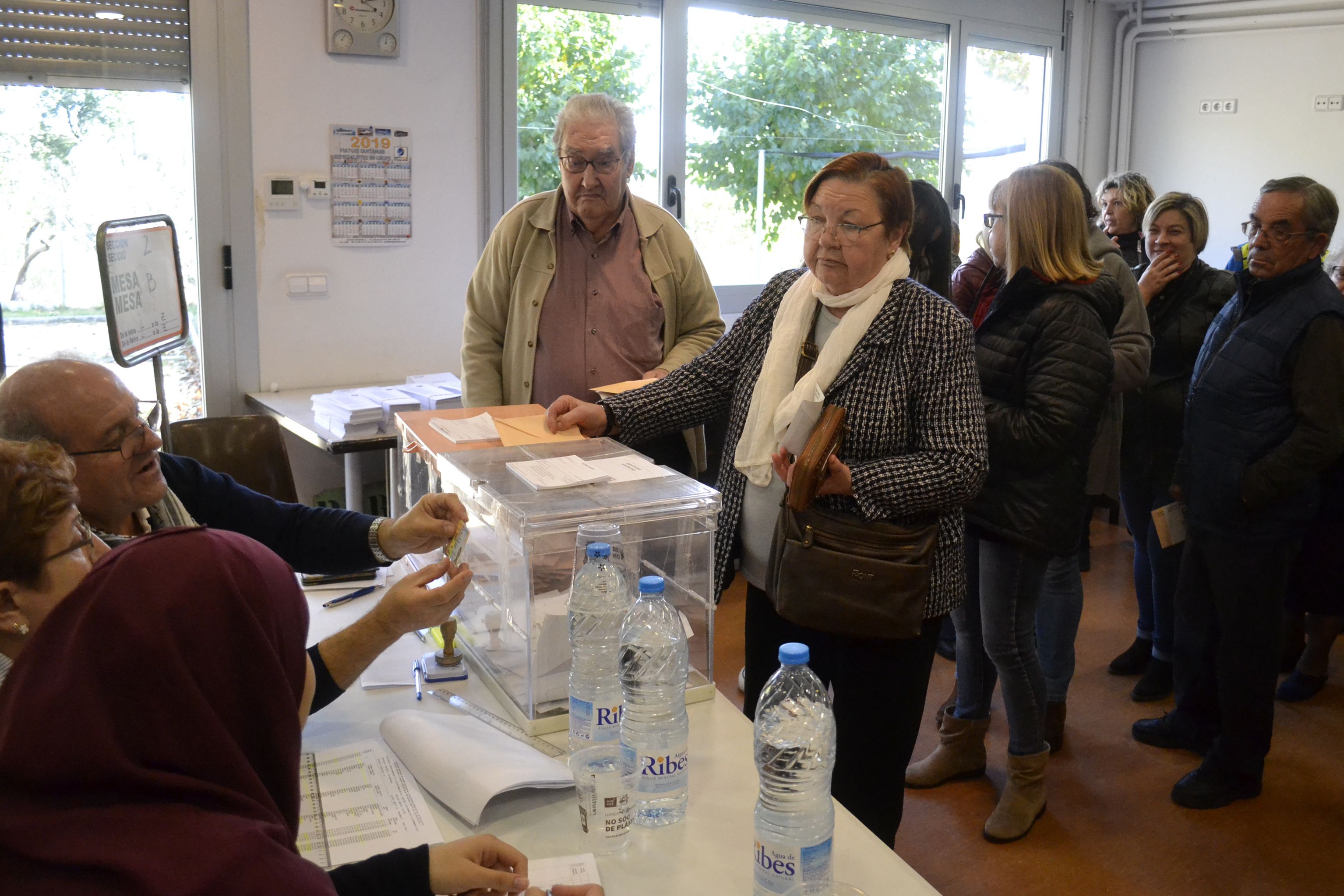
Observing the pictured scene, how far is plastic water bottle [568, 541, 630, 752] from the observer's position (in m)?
1.39

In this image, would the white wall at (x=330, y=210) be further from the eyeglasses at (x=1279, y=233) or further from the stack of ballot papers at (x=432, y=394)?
the eyeglasses at (x=1279, y=233)

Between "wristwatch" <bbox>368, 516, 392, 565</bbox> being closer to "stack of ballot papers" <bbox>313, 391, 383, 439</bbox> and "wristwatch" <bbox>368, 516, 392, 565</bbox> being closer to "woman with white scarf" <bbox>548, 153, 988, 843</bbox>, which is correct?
"woman with white scarf" <bbox>548, 153, 988, 843</bbox>

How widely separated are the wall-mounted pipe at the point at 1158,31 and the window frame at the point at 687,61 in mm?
388

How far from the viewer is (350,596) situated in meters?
2.08

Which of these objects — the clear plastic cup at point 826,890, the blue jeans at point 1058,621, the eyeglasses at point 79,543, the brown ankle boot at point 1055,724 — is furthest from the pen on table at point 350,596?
the brown ankle boot at point 1055,724

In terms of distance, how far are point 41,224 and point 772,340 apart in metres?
3.07

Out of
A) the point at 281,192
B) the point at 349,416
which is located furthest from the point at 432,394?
the point at 281,192

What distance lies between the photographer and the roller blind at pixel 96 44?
11.6 ft

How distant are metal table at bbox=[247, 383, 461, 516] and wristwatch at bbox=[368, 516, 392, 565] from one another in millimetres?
853

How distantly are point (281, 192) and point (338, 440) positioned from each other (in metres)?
1.17

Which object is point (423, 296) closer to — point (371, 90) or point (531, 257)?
point (371, 90)

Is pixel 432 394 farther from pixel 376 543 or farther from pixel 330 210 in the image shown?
pixel 376 543

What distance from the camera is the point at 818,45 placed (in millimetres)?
5383

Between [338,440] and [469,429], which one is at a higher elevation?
[469,429]
